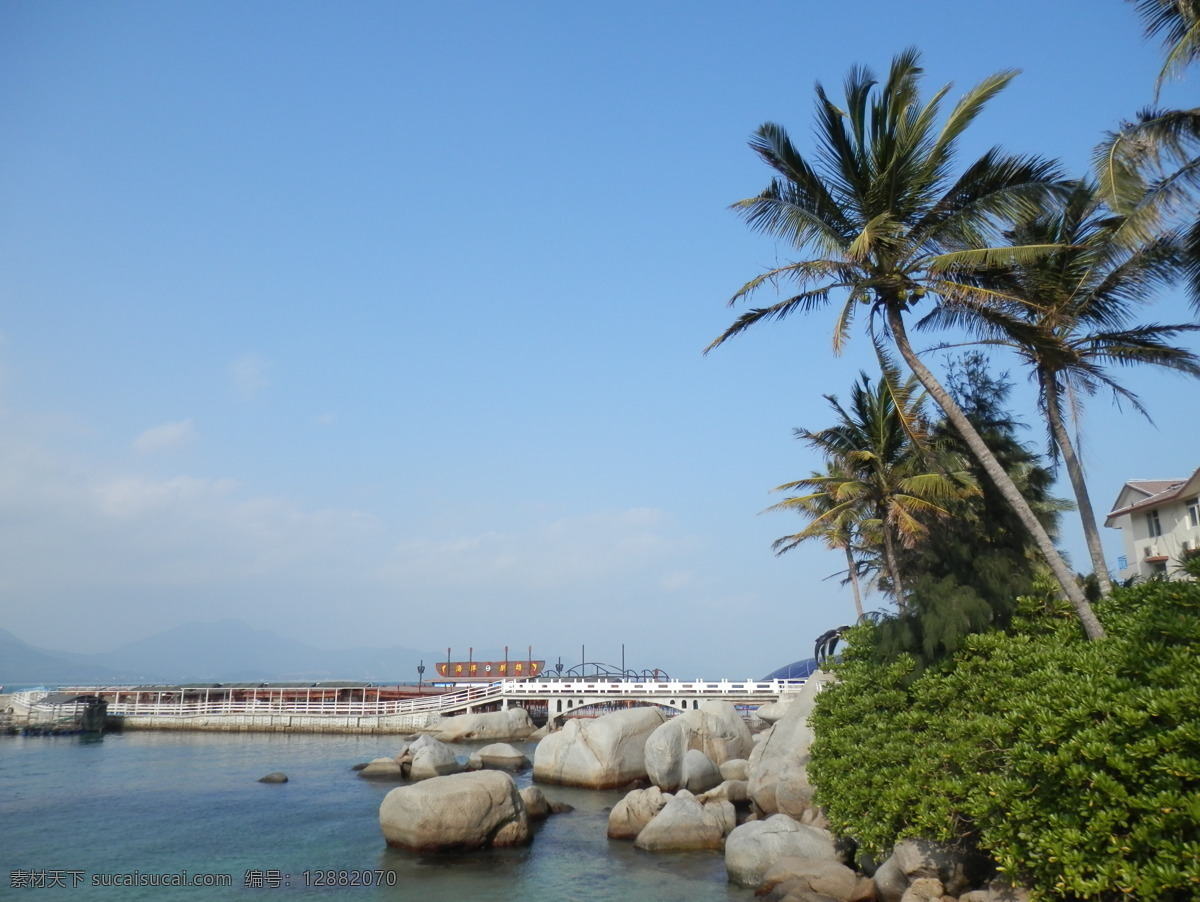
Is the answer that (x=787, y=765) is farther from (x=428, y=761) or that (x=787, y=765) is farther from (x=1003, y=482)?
(x=428, y=761)

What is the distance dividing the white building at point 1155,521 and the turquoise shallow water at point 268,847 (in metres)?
22.2

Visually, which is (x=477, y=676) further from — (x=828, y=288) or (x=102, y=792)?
(x=828, y=288)

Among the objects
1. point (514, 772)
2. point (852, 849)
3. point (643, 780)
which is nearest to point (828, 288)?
point (852, 849)

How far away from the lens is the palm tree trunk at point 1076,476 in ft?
53.0

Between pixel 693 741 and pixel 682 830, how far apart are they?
936cm

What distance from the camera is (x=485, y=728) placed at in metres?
46.9

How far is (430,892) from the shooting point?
645 inches

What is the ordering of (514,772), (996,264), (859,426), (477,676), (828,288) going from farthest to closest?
(477,676) → (514,772) → (859,426) → (828,288) → (996,264)

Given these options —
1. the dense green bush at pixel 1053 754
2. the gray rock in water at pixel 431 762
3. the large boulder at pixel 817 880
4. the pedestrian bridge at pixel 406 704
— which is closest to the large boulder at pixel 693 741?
the gray rock in water at pixel 431 762

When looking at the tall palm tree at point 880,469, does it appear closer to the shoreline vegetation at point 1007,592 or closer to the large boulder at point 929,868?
the shoreline vegetation at point 1007,592

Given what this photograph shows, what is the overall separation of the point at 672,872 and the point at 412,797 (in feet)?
20.0

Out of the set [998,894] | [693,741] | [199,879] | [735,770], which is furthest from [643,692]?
[998,894]

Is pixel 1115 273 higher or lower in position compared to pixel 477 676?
higher

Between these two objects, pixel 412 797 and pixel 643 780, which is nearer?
pixel 412 797
